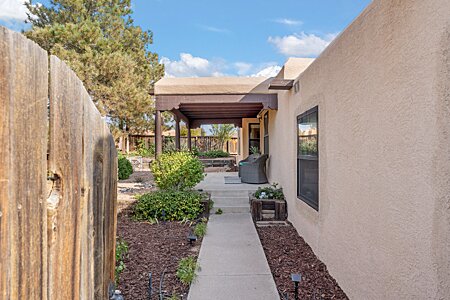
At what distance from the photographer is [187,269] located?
12.3 ft

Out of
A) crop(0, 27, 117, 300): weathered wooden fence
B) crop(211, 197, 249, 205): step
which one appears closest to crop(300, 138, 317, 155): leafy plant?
crop(211, 197, 249, 205): step

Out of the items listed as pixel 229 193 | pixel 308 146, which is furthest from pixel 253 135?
pixel 308 146

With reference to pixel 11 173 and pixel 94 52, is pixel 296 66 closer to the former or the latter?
pixel 11 173

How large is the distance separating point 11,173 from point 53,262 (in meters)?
0.41

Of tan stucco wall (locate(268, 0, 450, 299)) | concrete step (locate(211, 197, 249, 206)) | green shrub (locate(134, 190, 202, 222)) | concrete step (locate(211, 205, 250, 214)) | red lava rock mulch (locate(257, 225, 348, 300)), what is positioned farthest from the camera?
concrete step (locate(211, 197, 249, 206))

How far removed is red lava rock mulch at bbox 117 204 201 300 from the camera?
3.41m

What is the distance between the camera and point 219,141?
21.8m

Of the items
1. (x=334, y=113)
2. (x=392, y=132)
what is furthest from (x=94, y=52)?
(x=392, y=132)

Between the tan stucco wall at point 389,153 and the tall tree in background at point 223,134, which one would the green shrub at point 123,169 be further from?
the tall tree in background at point 223,134

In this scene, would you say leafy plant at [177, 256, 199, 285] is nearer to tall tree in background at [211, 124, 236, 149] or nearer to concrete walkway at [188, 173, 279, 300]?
concrete walkway at [188, 173, 279, 300]

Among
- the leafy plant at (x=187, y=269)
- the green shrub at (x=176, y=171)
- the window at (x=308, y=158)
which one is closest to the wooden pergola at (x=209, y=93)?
the green shrub at (x=176, y=171)

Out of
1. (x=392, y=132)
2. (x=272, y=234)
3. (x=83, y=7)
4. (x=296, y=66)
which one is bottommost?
(x=272, y=234)

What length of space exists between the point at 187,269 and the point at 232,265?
606 mm

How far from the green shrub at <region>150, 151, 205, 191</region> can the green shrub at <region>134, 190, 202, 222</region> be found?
58cm
